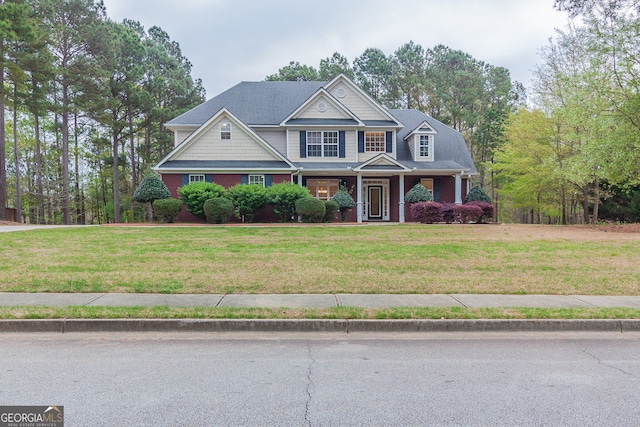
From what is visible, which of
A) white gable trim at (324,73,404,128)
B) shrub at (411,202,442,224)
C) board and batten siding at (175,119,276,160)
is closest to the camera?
shrub at (411,202,442,224)

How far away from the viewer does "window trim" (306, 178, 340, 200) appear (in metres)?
24.9

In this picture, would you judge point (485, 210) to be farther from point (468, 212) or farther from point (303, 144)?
point (303, 144)

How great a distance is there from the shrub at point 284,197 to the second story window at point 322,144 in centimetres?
471

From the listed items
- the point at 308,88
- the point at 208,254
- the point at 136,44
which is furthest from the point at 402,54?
the point at 208,254

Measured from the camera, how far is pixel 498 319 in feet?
17.9

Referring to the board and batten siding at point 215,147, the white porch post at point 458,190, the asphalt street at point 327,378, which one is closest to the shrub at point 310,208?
the board and batten siding at point 215,147

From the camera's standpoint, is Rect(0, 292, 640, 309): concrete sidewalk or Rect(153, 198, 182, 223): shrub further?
Rect(153, 198, 182, 223): shrub

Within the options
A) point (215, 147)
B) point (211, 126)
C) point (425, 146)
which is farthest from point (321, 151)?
point (425, 146)

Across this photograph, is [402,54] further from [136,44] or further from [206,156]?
[206,156]

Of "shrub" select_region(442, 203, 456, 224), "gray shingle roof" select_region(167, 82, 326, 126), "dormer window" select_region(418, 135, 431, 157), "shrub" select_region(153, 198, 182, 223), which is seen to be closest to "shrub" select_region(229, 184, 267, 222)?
"shrub" select_region(153, 198, 182, 223)

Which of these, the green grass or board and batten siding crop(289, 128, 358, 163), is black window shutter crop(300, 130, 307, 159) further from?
the green grass

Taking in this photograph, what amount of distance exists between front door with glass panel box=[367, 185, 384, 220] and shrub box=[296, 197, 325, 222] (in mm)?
Result: 6559

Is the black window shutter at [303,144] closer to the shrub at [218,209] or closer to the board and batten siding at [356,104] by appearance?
the board and batten siding at [356,104]

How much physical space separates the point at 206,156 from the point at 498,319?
2000cm
